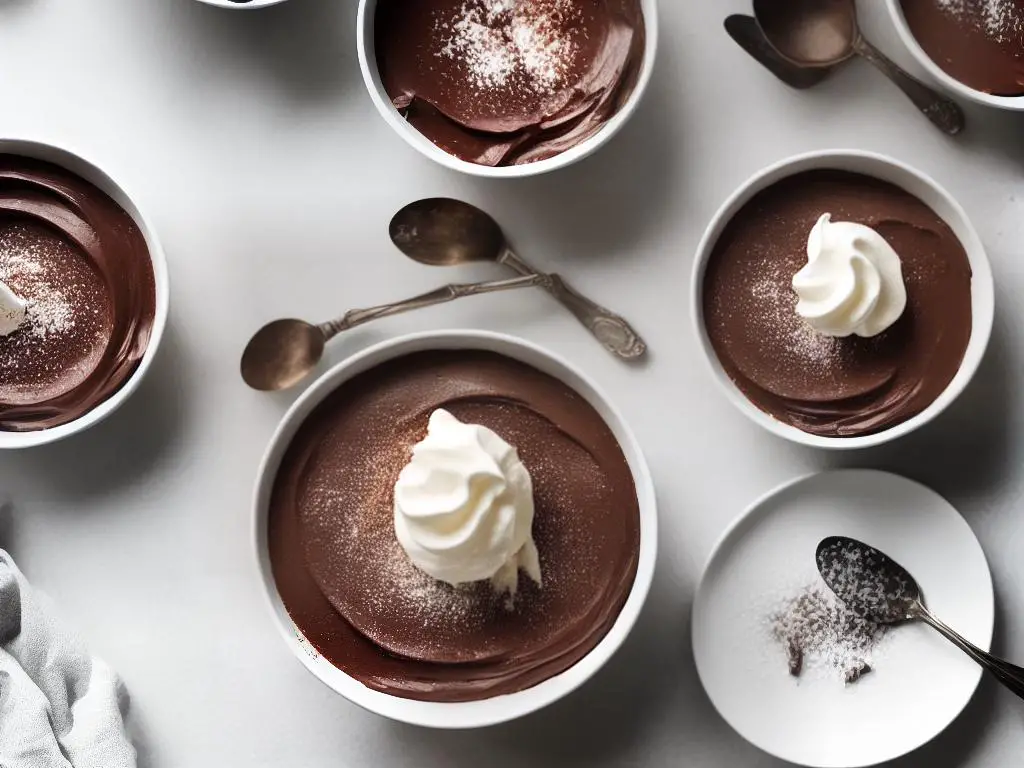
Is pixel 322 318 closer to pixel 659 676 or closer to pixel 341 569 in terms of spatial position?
pixel 341 569

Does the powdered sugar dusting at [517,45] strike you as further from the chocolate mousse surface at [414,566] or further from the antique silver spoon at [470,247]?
the chocolate mousse surface at [414,566]

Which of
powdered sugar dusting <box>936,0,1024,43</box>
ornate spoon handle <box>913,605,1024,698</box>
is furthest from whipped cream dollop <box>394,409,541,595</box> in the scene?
powdered sugar dusting <box>936,0,1024,43</box>

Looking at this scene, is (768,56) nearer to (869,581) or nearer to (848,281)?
(848,281)

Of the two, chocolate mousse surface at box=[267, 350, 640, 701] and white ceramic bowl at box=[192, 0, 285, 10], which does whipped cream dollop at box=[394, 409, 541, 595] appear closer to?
chocolate mousse surface at box=[267, 350, 640, 701]

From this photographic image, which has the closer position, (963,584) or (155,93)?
(963,584)

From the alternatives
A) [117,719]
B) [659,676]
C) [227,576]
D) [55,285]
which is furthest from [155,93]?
[659,676]

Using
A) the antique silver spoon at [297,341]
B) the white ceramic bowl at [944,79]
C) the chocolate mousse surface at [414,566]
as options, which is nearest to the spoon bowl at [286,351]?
the antique silver spoon at [297,341]

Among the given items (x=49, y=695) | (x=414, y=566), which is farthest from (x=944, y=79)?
(x=49, y=695)
